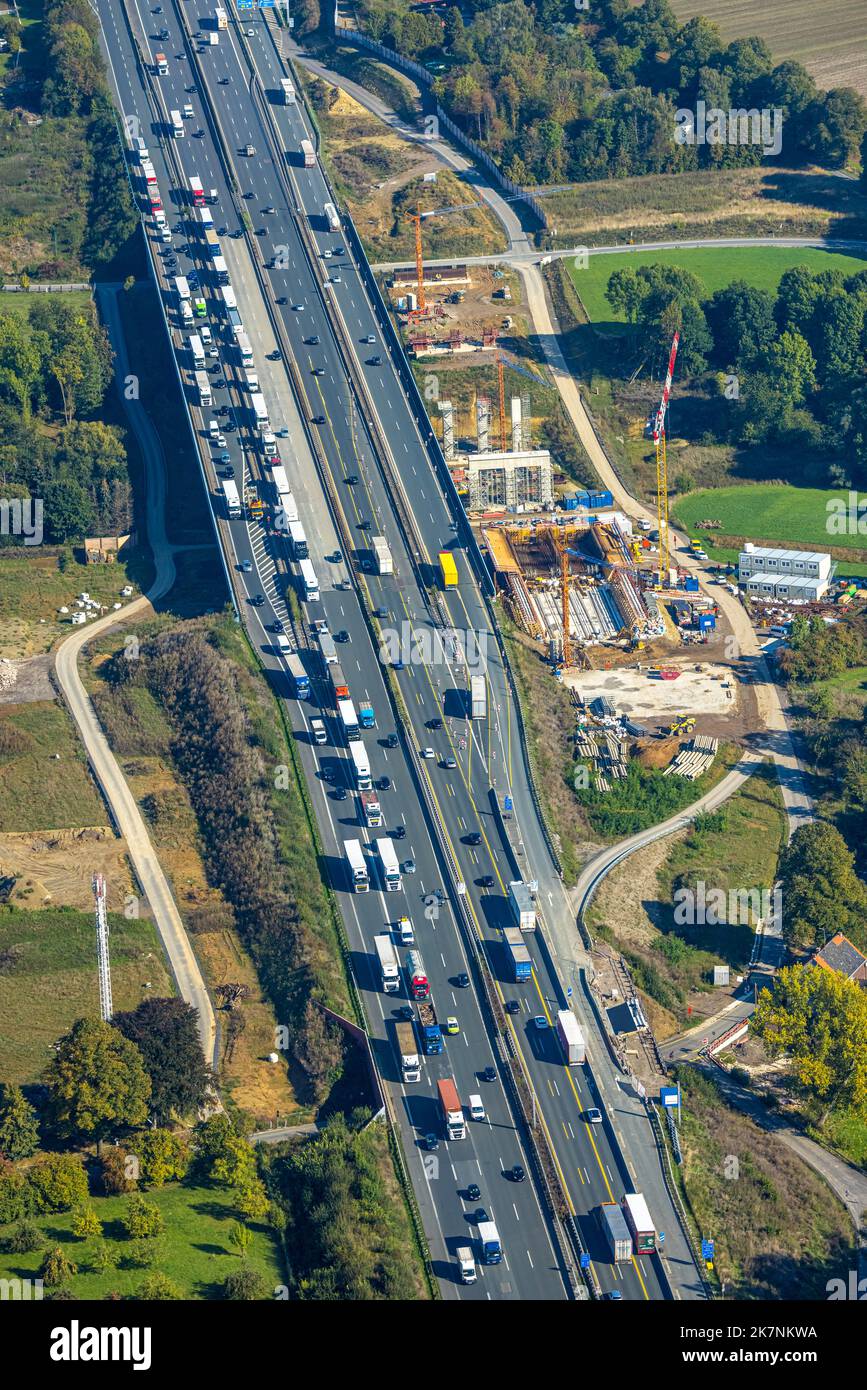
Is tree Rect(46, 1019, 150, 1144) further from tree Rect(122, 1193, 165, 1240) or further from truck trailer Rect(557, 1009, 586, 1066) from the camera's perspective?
truck trailer Rect(557, 1009, 586, 1066)

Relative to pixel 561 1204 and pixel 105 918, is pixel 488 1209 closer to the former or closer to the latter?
pixel 561 1204

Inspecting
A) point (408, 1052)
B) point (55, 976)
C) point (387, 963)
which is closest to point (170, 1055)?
point (55, 976)

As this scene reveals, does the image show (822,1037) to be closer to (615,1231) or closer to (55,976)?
(615,1231)

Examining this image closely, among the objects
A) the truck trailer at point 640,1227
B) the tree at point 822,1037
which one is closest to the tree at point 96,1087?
the truck trailer at point 640,1227

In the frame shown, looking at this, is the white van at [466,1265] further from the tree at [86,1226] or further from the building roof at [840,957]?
the building roof at [840,957]

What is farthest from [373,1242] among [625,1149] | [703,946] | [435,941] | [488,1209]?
[703,946]
